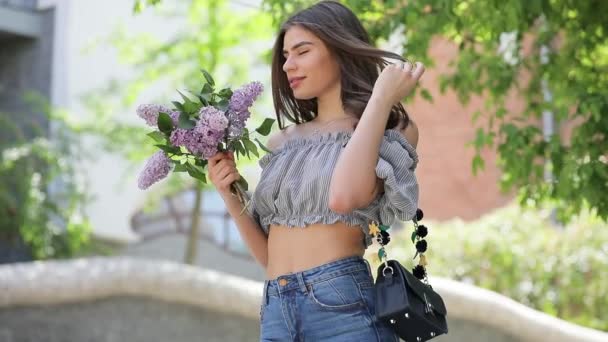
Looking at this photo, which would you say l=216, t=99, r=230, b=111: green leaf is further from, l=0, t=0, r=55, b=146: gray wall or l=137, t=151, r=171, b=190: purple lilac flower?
l=0, t=0, r=55, b=146: gray wall

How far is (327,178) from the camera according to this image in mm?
2861

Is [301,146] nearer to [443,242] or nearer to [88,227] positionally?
[443,242]

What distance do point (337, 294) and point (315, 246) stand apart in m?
0.16

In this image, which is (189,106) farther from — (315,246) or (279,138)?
Result: (315,246)

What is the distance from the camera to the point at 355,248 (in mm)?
2885

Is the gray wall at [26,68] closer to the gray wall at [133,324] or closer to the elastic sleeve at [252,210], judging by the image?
the gray wall at [133,324]

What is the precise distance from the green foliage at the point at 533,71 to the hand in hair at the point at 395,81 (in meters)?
1.66

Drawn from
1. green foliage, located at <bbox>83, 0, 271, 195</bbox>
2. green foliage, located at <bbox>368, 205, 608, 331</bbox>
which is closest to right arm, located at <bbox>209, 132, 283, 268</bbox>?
green foliage, located at <bbox>368, 205, 608, 331</bbox>

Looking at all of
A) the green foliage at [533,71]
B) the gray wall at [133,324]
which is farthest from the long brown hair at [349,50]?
the gray wall at [133,324]

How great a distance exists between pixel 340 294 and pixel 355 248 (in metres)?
0.17

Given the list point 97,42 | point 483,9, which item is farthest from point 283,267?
point 97,42

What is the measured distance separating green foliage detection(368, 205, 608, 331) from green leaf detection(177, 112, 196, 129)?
252 inches

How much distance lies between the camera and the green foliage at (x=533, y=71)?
4820mm

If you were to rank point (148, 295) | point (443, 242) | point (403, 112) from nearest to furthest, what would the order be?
1. point (403, 112)
2. point (148, 295)
3. point (443, 242)
